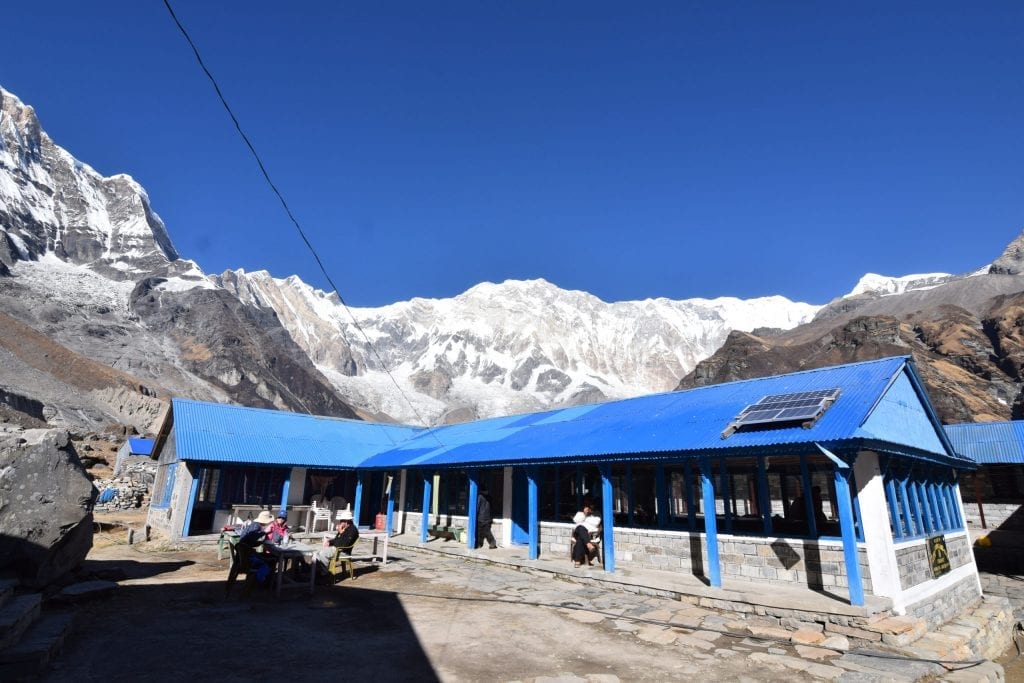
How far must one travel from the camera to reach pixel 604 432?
16391 mm

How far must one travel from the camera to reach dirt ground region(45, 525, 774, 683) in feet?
22.3

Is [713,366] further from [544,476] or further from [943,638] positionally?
[943,638]

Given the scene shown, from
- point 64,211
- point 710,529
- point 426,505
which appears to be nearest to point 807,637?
point 710,529

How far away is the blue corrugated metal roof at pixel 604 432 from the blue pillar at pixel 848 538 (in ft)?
2.16

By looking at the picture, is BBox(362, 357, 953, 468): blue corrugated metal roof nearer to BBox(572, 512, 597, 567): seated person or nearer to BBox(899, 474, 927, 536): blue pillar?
BBox(899, 474, 927, 536): blue pillar

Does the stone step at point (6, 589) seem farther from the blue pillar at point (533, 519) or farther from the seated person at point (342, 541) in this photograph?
the blue pillar at point (533, 519)

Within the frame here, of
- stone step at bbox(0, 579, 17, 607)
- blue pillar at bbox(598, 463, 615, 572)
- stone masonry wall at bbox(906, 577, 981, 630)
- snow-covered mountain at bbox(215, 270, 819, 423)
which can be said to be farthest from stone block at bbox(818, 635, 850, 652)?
snow-covered mountain at bbox(215, 270, 819, 423)

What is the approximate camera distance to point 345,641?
8148 mm

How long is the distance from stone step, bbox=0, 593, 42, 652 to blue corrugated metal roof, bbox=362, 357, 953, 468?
11.1 meters

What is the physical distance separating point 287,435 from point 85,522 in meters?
15.1

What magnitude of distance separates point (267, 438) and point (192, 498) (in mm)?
4231

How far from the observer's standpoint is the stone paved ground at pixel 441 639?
6.92 meters

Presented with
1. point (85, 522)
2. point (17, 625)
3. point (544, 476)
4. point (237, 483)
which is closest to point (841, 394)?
point (544, 476)

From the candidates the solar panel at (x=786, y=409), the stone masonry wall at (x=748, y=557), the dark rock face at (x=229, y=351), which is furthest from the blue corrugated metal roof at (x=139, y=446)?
the dark rock face at (x=229, y=351)
